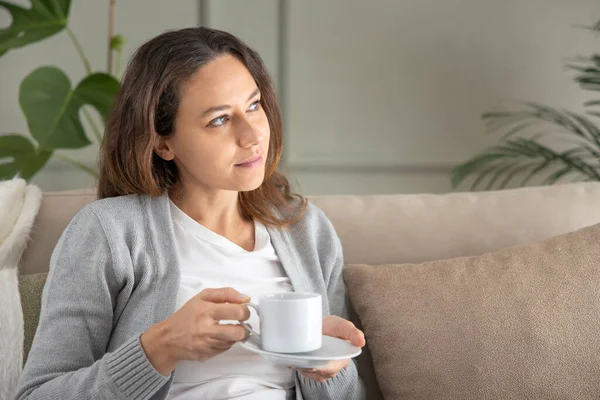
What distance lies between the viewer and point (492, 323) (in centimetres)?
141

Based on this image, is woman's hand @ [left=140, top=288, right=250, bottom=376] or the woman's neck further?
the woman's neck

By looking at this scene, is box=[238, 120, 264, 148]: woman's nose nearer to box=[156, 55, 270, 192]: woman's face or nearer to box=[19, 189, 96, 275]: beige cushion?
box=[156, 55, 270, 192]: woman's face

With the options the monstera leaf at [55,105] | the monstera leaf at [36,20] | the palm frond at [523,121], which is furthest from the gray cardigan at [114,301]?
the palm frond at [523,121]

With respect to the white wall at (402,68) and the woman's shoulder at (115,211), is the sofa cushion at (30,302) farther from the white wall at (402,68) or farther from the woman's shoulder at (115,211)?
the white wall at (402,68)

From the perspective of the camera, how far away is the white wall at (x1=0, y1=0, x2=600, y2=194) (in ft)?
9.75

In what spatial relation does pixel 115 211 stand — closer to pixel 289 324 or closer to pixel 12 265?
pixel 12 265

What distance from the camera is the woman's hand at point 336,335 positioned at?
1.12 meters

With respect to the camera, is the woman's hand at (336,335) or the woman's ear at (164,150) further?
the woman's ear at (164,150)

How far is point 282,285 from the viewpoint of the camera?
4.86 ft

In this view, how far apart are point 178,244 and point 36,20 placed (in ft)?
4.34

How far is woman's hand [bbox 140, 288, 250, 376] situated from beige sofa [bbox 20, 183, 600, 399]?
62 centimetres

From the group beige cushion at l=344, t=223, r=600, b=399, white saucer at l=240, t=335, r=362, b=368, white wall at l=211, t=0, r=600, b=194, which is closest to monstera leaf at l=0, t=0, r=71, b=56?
white wall at l=211, t=0, r=600, b=194

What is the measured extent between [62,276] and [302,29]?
1.90 meters

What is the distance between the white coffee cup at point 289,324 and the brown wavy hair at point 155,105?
0.52 meters
